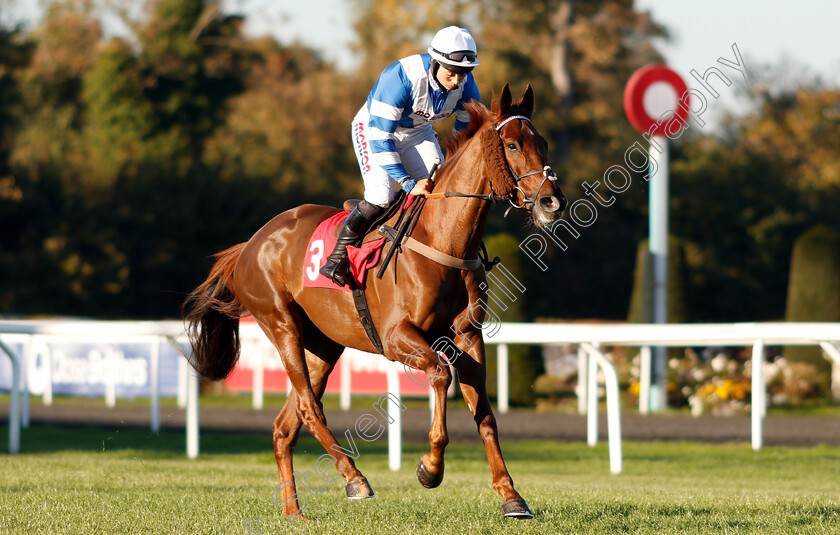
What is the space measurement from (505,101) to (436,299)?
0.82m

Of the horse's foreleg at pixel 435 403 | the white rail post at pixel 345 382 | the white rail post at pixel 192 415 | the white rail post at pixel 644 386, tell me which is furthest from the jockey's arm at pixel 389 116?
the white rail post at pixel 644 386

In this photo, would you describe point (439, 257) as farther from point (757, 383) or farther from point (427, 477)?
point (757, 383)

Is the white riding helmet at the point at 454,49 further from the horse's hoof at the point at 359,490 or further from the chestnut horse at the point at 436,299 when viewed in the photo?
the horse's hoof at the point at 359,490

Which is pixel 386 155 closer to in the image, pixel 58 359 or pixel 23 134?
pixel 58 359

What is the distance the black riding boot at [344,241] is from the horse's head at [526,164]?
742 mm

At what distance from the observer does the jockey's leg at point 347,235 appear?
4.43 meters

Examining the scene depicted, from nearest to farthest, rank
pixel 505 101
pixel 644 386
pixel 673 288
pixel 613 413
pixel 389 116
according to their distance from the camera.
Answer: pixel 505 101 < pixel 389 116 < pixel 613 413 < pixel 644 386 < pixel 673 288

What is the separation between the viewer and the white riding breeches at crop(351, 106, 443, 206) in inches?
176

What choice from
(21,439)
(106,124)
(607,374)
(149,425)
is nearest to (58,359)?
(149,425)

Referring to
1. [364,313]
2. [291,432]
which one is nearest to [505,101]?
[364,313]

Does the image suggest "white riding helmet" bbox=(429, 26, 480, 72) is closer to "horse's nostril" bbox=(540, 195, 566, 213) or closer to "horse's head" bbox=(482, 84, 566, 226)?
"horse's head" bbox=(482, 84, 566, 226)

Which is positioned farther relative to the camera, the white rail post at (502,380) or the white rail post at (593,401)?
the white rail post at (502,380)

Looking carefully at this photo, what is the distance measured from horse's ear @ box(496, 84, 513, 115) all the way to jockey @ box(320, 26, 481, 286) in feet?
0.96

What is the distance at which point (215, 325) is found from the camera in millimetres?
5547
